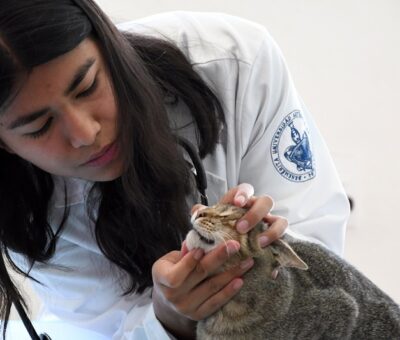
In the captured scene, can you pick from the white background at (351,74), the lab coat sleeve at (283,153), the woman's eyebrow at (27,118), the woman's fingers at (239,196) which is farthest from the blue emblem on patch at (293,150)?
the white background at (351,74)

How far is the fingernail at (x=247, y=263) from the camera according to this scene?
0.76 meters

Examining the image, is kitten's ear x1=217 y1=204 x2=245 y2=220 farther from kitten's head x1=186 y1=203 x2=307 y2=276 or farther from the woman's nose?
the woman's nose

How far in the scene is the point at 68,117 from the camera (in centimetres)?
75

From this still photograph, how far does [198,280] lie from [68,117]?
295 mm

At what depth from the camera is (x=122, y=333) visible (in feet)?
3.42

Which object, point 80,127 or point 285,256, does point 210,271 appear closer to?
point 285,256

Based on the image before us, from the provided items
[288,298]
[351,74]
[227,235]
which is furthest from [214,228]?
[351,74]

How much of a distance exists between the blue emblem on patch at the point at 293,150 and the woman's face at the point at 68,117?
317mm

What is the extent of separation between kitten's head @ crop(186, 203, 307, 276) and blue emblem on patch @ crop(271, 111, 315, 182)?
271 millimetres

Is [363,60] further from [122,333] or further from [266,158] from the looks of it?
[122,333]

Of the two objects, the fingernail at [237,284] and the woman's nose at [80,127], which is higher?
the woman's nose at [80,127]

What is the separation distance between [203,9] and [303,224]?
116cm

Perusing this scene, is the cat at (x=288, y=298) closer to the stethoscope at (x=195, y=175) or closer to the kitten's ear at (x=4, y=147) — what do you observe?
the stethoscope at (x=195, y=175)

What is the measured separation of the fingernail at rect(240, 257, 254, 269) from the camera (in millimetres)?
763
